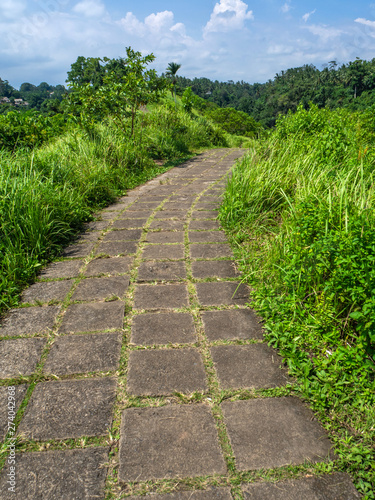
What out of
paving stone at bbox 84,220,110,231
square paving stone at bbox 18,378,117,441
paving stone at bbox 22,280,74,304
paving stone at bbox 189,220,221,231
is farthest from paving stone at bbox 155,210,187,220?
square paving stone at bbox 18,378,117,441

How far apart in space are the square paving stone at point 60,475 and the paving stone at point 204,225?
264 centimetres

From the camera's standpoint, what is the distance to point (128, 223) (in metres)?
4.04

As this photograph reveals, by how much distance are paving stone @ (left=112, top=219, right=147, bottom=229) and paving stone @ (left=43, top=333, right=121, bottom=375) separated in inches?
75.7

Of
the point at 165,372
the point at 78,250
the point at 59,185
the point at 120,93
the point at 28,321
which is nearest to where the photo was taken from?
the point at 165,372

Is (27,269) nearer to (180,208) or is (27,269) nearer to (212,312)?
(212,312)

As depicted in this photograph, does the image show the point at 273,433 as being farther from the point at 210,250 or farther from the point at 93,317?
the point at 210,250

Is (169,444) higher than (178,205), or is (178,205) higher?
(178,205)

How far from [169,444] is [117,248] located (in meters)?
2.14

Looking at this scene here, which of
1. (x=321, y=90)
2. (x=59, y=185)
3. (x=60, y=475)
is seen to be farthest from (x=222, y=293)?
(x=321, y=90)

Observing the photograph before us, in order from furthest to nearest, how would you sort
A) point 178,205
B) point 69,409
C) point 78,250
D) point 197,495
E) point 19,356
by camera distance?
point 178,205, point 78,250, point 19,356, point 69,409, point 197,495

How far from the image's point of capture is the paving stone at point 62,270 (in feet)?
9.62

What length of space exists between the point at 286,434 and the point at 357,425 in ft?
1.02

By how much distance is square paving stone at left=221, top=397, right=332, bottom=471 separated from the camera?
144cm

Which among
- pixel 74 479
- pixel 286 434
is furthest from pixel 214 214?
pixel 74 479
